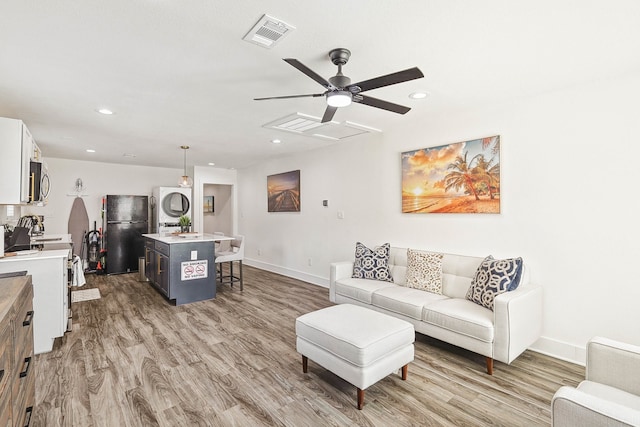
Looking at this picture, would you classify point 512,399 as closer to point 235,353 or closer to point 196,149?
point 235,353

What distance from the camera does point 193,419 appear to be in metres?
2.00

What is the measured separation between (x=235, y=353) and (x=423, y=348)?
181cm

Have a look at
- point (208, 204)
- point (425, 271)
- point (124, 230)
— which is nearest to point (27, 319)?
point (425, 271)

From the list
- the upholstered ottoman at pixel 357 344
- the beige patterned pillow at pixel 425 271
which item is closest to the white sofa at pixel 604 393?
the upholstered ottoman at pixel 357 344

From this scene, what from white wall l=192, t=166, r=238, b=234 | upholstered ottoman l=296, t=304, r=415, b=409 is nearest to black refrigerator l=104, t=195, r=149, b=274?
white wall l=192, t=166, r=238, b=234

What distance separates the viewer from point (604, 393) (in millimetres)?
1531

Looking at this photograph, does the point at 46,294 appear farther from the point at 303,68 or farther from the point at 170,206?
the point at 170,206

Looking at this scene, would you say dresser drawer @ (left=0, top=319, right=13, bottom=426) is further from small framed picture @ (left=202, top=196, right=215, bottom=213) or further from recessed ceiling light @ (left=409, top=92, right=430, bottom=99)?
small framed picture @ (left=202, top=196, right=215, bottom=213)

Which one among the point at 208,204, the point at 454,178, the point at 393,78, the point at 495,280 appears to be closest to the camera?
the point at 393,78

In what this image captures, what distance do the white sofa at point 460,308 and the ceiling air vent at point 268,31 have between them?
2563 mm

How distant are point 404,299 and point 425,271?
50cm

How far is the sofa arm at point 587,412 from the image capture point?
1131mm

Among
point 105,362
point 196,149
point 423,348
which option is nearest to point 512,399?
point 423,348

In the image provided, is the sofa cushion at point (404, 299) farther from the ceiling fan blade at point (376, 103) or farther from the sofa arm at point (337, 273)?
the ceiling fan blade at point (376, 103)
